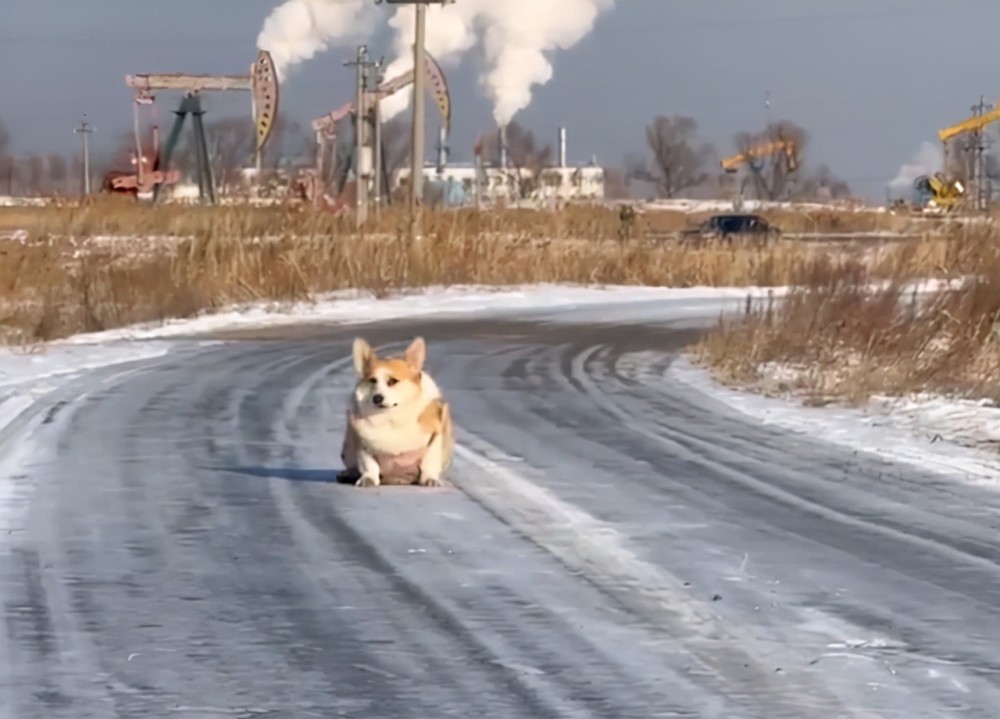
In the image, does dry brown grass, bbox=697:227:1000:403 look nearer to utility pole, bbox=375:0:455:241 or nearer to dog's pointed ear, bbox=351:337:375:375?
dog's pointed ear, bbox=351:337:375:375

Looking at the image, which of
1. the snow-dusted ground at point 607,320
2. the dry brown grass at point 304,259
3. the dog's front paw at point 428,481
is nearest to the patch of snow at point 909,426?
the snow-dusted ground at point 607,320

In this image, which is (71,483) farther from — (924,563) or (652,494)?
(924,563)

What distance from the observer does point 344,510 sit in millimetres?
9930

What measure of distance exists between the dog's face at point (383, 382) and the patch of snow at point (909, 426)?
380 centimetres

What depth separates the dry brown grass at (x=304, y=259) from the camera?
25562 millimetres

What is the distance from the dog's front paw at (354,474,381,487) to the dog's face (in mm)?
597

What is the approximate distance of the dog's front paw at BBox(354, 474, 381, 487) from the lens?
10438 millimetres

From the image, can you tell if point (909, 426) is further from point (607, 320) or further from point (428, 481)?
point (607, 320)

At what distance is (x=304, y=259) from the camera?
3362 centimetres

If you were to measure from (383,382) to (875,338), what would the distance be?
9426 millimetres

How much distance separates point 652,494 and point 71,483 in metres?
3.49

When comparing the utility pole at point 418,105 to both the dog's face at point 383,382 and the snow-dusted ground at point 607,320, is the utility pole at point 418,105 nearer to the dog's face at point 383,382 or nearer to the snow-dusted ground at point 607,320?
the snow-dusted ground at point 607,320

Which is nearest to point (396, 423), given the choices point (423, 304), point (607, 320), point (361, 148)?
point (607, 320)

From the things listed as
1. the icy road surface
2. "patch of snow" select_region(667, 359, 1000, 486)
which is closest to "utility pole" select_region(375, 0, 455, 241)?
"patch of snow" select_region(667, 359, 1000, 486)
